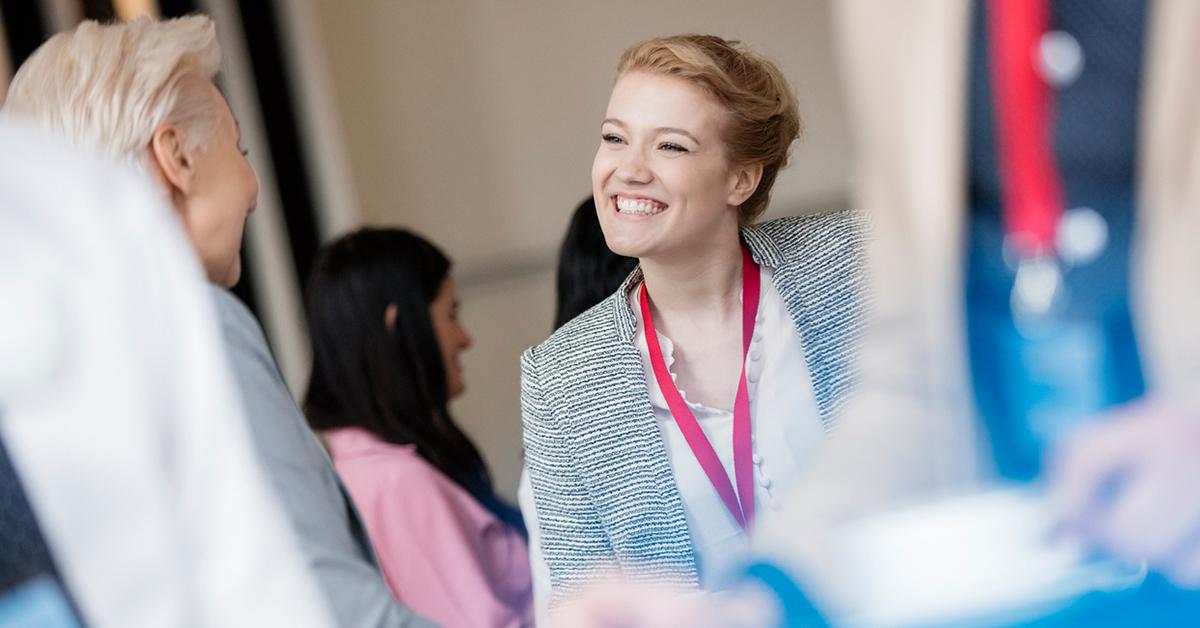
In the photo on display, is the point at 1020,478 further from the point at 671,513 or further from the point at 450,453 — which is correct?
the point at 450,453

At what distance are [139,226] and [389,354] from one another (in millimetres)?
911

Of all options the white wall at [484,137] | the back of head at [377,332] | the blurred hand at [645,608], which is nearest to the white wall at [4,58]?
the back of head at [377,332]

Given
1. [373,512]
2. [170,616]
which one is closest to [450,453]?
[373,512]

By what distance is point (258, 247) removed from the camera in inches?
87.1

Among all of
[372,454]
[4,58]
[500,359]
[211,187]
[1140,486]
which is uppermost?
[4,58]

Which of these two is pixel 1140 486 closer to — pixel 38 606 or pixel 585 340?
pixel 38 606

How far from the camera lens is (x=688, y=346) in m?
0.87

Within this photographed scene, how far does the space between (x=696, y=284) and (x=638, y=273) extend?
0.19 feet

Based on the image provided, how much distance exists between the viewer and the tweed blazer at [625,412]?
804mm

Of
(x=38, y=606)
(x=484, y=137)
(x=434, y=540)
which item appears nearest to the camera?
(x=38, y=606)

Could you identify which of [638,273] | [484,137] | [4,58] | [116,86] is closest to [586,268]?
[638,273]

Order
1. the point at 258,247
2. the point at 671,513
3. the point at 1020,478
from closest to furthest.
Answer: the point at 1020,478, the point at 671,513, the point at 258,247

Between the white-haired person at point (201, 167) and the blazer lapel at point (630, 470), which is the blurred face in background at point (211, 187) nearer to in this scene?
the white-haired person at point (201, 167)

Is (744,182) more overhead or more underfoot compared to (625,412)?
more overhead
